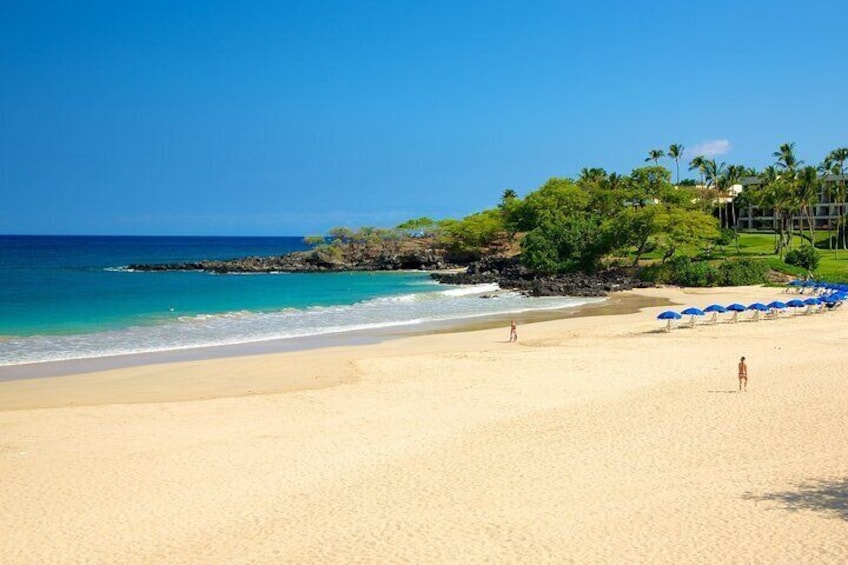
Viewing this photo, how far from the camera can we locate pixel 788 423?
17516 mm

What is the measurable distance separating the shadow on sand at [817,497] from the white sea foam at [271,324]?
25.9 meters

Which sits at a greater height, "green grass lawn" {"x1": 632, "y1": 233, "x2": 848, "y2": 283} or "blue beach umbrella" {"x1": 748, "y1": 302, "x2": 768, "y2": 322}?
"green grass lawn" {"x1": 632, "y1": 233, "x2": 848, "y2": 283}

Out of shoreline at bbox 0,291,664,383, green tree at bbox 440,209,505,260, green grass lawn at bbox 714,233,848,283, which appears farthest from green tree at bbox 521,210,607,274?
green tree at bbox 440,209,505,260

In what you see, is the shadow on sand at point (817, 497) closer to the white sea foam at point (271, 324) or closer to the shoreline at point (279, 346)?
the shoreline at point (279, 346)

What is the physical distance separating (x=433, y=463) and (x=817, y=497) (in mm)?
7189

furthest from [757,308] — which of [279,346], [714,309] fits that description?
[279,346]

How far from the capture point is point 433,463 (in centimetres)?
1509

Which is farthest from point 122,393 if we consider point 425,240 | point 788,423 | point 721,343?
point 425,240

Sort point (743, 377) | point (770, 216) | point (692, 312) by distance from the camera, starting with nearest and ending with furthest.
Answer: point (743, 377), point (692, 312), point (770, 216)

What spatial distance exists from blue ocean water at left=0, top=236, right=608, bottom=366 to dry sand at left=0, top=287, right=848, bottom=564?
8542mm

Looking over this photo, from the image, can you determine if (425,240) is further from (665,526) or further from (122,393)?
(665,526)

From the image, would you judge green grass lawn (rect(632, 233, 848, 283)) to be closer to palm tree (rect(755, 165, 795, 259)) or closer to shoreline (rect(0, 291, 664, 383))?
palm tree (rect(755, 165, 795, 259))

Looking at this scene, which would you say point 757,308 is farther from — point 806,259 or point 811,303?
point 806,259

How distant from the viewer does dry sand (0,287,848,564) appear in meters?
11.2
